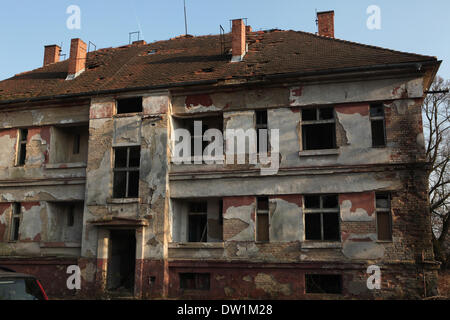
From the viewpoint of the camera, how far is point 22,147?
16125mm

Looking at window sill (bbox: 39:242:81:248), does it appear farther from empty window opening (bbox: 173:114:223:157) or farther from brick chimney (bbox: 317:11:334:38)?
brick chimney (bbox: 317:11:334:38)

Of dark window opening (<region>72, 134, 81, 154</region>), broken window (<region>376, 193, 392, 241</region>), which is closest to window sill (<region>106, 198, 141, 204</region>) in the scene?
dark window opening (<region>72, 134, 81, 154</region>)

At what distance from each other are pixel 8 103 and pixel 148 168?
6.80m

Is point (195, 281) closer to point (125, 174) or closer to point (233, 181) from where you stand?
point (233, 181)

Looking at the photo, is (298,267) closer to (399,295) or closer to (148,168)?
(399,295)

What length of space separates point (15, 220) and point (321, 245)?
452 inches

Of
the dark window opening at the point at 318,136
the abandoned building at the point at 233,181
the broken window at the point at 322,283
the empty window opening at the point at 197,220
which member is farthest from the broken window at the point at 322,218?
the empty window opening at the point at 197,220

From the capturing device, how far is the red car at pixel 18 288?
21.4 feet

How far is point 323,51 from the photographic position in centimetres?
1463

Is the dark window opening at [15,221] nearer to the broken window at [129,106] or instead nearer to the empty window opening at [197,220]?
the broken window at [129,106]

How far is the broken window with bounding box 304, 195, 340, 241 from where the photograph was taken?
41.2 ft

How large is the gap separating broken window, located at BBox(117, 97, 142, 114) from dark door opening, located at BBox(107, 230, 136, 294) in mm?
4623

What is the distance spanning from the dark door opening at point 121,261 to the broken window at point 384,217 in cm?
833

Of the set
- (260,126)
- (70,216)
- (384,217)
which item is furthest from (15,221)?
(384,217)
